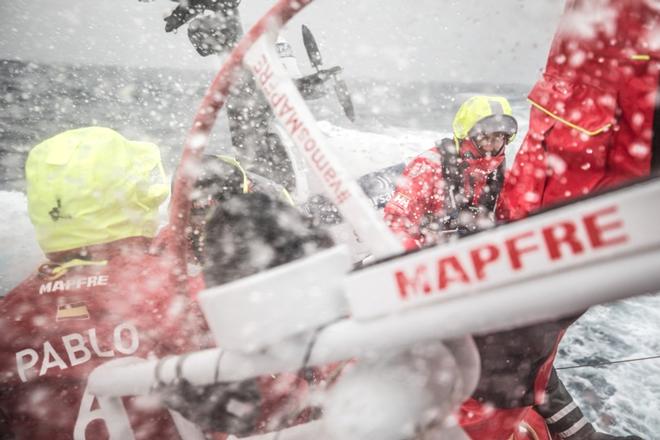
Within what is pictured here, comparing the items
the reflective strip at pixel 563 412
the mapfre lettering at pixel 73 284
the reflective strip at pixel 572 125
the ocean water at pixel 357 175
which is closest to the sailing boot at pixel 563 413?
the reflective strip at pixel 563 412

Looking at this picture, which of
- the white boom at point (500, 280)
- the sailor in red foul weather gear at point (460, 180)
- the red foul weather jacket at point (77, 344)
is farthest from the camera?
the sailor in red foul weather gear at point (460, 180)

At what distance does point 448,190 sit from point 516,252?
9.50 ft

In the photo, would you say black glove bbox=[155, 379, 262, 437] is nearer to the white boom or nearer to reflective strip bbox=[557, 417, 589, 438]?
the white boom

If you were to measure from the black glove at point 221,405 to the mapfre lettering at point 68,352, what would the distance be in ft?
1.87

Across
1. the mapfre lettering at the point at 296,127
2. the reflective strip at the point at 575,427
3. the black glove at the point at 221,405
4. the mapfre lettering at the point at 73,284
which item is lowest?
the reflective strip at the point at 575,427

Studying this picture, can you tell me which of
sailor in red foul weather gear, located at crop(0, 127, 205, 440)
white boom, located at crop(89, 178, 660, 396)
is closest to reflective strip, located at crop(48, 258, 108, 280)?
sailor in red foul weather gear, located at crop(0, 127, 205, 440)

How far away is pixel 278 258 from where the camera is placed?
36.7 inches

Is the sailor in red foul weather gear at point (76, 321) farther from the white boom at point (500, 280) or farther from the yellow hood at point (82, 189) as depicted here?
the white boom at point (500, 280)

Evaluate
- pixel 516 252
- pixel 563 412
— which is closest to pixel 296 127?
pixel 516 252

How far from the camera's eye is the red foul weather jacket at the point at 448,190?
10.6 feet

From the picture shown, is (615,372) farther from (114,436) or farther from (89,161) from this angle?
(89,161)

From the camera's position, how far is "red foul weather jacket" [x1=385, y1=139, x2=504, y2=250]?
324 centimetres

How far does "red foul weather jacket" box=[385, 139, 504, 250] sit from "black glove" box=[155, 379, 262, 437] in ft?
7.70

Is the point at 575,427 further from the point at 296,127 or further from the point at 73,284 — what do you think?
the point at 73,284
